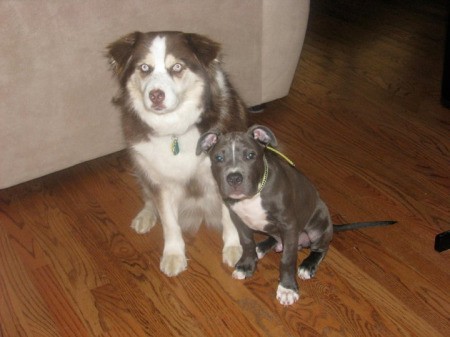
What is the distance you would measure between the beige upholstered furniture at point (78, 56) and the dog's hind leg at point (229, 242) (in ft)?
3.12

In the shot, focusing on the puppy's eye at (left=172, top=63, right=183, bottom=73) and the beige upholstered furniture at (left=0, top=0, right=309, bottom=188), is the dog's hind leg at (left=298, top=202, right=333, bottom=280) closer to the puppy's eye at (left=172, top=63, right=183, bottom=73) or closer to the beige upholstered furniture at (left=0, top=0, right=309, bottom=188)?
the puppy's eye at (left=172, top=63, right=183, bottom=73)

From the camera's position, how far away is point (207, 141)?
6.60 ft

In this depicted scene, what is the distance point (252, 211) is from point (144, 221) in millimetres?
788

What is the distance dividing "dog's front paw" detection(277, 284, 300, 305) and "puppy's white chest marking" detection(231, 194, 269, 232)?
261 mm

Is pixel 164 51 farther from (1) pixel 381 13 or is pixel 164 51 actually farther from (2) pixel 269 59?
(1) pixel 381 13

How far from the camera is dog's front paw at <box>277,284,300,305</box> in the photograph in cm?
209

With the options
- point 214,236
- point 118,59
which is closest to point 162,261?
point 214,236

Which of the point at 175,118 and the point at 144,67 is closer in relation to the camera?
the point at 144,67

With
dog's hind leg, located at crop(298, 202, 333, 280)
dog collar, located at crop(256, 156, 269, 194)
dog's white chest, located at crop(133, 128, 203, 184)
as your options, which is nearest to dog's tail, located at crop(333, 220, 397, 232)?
dog's hind leg, located at crop(298, 202, 333, 280)

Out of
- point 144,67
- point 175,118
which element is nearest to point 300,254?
point 175,118

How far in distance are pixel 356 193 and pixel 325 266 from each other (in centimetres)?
61

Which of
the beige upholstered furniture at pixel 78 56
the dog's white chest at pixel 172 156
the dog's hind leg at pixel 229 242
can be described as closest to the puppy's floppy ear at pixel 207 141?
the dog's white chest at pixel 172 156

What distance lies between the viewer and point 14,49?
253 centimetres

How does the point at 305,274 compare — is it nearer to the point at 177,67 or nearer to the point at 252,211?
the point at 252,211
